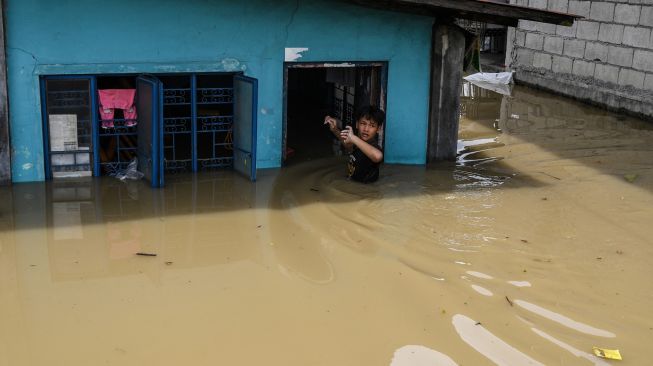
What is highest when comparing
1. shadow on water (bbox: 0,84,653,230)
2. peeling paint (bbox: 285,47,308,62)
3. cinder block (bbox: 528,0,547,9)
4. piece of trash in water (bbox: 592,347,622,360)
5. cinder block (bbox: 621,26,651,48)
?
cinder block (bbox: 528,0,547,9)

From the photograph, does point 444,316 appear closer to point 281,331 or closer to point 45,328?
point 281,331

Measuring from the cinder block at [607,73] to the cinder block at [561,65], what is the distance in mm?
1076

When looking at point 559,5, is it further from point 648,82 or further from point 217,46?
point 217,46

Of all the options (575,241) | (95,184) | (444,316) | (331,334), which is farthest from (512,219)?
(95,184)

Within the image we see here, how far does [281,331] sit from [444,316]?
55.6 inches

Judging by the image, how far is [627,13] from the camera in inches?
602

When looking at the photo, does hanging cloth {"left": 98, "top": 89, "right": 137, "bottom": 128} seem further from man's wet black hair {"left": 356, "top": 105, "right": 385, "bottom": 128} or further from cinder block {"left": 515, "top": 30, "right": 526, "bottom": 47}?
cinder block {"left": 515, "top": 30, "right": 526, "bottom": 47}

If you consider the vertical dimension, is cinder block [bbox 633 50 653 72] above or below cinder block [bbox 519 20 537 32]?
below

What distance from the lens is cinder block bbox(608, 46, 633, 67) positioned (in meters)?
15.3

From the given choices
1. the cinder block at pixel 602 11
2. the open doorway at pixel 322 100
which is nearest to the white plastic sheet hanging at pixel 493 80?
the cinder block at pixel 602 11

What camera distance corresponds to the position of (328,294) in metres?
6.99

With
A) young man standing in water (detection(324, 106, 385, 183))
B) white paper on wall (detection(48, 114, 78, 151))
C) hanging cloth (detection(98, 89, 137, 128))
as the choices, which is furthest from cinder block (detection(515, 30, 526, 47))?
white paper on wall (detection(48, 114, 78, 151))

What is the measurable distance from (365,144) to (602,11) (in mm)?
8665

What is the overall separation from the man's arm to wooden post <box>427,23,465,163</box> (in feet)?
6.23
